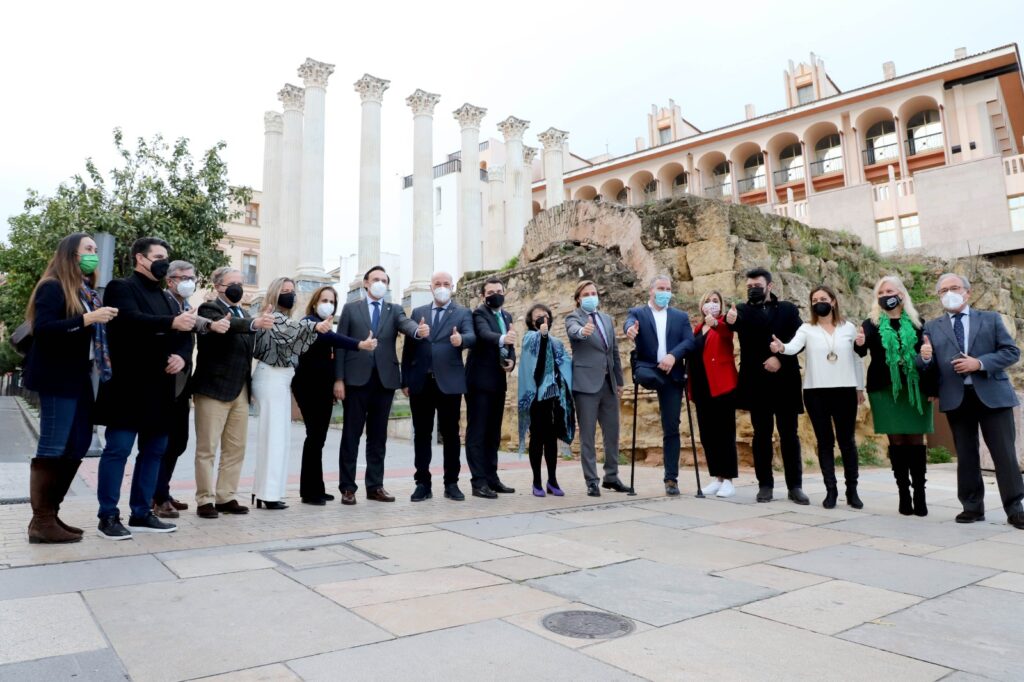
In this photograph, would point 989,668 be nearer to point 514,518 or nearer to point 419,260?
point 514,518

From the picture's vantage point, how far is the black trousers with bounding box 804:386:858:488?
5.66 m

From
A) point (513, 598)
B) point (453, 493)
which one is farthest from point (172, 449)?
point (513, 598)

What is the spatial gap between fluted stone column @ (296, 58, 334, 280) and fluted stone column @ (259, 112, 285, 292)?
475cm

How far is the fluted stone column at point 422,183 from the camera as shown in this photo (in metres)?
35.2

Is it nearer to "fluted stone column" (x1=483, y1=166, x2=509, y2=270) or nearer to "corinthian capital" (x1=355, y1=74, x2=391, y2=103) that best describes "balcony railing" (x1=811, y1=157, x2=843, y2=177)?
"fluted stone column" (x1=483, y1=166, x2=509, y2=270)

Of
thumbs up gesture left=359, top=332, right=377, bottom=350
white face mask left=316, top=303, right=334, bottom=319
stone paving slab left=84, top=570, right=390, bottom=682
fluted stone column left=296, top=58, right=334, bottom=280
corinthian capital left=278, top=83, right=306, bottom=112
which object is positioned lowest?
stone paving slab left=84, top=570, right=390, bottom=682

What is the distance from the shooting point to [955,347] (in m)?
5.11

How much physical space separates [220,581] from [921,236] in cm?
2632

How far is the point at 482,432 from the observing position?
6312mm

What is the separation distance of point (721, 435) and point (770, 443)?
485mm

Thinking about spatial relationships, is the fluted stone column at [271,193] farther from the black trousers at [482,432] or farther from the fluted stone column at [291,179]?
the black trousers at [482,432]

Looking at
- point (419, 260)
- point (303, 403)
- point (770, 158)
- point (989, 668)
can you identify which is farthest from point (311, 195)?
point (989, 668)

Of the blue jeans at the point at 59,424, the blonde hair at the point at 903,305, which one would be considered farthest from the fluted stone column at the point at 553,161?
the blue jeans at the point at 59,424

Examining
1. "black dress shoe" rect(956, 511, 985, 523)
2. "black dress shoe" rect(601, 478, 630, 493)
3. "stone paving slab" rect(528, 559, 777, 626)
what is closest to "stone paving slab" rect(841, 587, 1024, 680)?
"stone paving slab" rect(528, 559, 777, 626)
